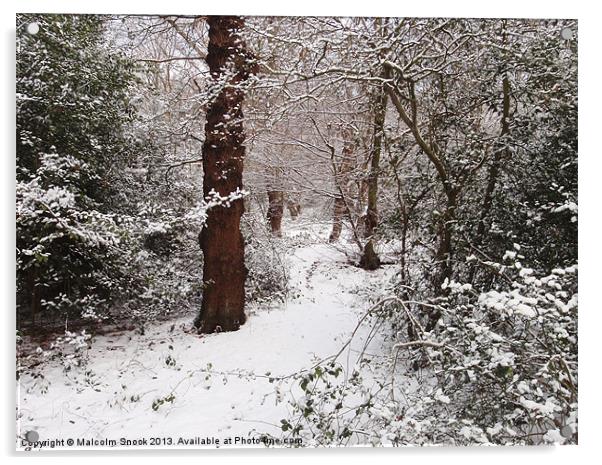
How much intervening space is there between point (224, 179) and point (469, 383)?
2.12m

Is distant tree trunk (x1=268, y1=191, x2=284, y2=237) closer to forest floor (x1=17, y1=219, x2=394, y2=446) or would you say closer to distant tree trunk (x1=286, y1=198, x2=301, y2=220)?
distant tree trunk (x1=286, y1=198, x2=301, y2=220)

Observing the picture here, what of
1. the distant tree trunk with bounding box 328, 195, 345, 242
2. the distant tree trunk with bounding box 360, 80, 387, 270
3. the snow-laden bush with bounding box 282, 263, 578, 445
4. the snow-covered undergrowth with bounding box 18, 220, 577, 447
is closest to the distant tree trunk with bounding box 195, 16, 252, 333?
the snow-covered undergrowth with bounding box 18, 220, 577, 447

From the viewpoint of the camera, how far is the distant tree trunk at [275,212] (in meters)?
3.65

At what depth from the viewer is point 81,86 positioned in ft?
10.4

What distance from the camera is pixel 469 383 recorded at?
2572 millimetres

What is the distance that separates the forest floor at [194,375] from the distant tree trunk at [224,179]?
21 centimetres

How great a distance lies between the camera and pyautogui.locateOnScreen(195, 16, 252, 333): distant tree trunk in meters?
3.12

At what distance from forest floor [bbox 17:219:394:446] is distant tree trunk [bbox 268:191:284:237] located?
0.52 metres

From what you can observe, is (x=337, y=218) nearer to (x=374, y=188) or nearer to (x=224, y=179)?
(x=374, y=188)

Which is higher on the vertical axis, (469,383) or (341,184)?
(341,184)
